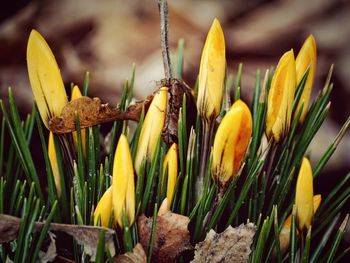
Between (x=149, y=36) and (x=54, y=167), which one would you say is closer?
(x=54, y=167)

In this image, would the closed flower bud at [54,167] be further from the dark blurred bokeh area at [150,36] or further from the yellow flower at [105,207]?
the dark blurred bokeh area at [150,36]

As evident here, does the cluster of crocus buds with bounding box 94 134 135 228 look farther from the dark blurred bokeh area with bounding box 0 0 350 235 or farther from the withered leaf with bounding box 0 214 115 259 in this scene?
the dark blurred bokeh area with bounding box 0 0 350 235

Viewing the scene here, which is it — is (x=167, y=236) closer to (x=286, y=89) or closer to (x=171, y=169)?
(x=171, y=169)

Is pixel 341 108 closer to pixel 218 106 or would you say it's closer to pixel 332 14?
pixel 332 14

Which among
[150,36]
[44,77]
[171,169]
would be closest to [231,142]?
[171,169]

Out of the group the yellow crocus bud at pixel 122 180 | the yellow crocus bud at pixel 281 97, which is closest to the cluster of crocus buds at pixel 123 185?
the yellow crocus bud at pixel 122 180

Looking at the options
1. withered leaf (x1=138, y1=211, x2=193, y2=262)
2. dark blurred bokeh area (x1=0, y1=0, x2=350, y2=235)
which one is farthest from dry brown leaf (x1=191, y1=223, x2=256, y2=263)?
dark blurred bokeh area (x1=0, y1=0, x2=350, y2=235)
